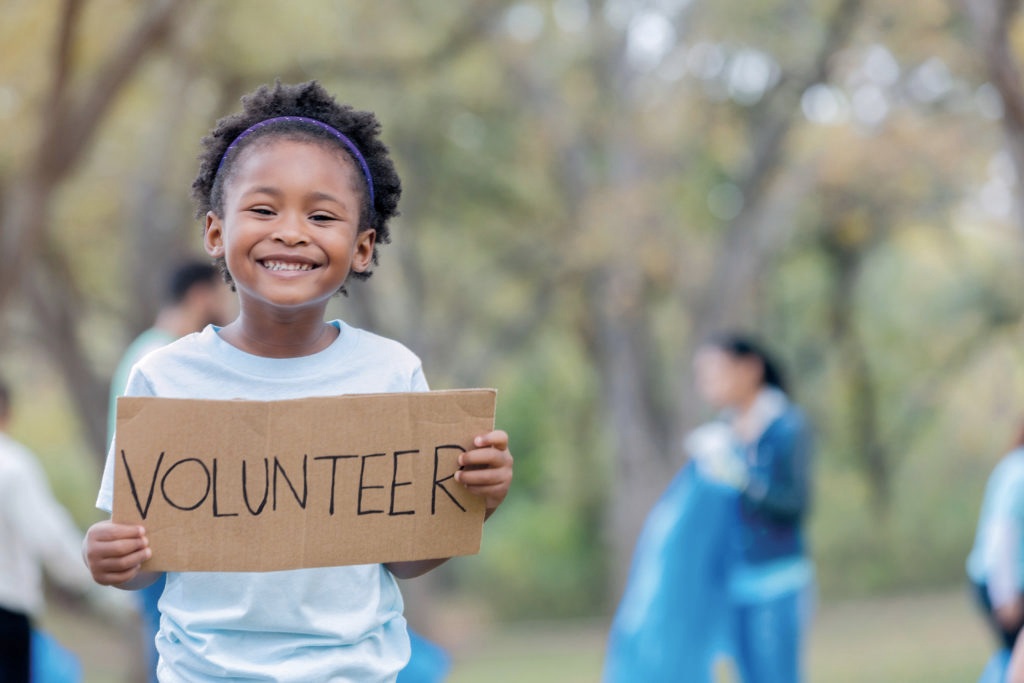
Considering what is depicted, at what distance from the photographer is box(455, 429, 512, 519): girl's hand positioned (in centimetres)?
256

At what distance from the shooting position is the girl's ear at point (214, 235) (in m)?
2.72

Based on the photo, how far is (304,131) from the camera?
267 centimetres

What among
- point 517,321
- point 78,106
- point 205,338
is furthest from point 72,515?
point 205,338

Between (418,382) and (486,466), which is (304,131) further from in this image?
(486,466)

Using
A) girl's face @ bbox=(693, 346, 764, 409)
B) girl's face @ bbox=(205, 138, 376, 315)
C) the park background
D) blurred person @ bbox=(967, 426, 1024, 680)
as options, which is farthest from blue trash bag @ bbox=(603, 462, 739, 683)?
girl's face @ bbox=(205, 138, 376, 315)

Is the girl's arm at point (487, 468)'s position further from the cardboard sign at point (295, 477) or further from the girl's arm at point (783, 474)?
the girl's arm at point (783, 474)

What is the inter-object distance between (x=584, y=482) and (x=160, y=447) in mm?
25033

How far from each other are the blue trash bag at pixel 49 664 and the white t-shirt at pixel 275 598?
306cm

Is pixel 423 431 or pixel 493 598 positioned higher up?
pixel 493 598

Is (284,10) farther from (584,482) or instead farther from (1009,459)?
(584,482)

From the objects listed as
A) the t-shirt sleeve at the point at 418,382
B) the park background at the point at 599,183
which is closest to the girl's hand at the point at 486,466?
the t-shirt sleeve at the point at 418,382

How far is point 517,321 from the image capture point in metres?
19.7

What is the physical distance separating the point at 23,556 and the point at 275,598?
11.0 ft

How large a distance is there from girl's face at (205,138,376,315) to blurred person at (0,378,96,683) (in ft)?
10.2
